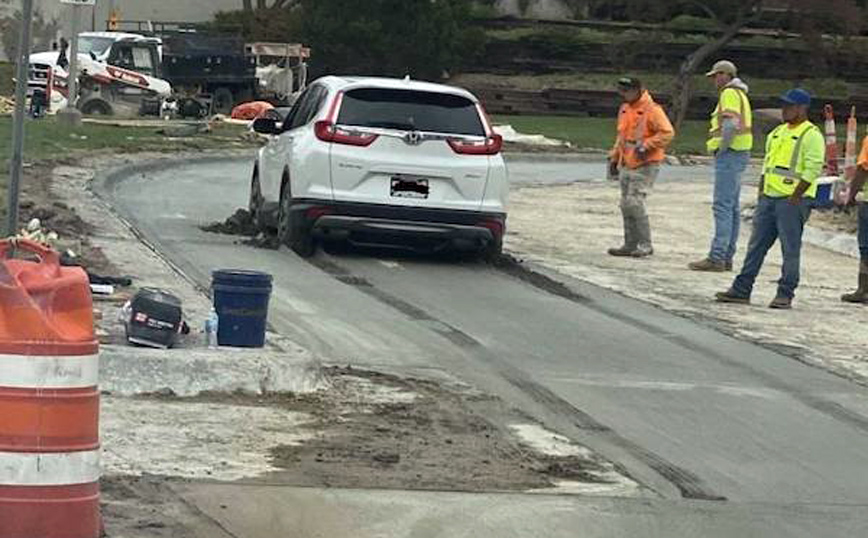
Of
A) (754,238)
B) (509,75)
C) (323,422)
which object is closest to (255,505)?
(323,422)

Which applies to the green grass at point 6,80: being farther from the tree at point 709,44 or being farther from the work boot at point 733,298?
the work boot at point 733,298

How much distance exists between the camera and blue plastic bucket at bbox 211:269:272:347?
33.2ft

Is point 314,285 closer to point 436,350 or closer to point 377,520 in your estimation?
point 436,350

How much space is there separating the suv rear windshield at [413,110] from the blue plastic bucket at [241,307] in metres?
6.91

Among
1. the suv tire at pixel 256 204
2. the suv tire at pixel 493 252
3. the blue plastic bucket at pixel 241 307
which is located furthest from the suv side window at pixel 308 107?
the blue plastic bucket at pixel 241 307

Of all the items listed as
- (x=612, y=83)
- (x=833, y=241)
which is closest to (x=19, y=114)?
(x=833, y=241)

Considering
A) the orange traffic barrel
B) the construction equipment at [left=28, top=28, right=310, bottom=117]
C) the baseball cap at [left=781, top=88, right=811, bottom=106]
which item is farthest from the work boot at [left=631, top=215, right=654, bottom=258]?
the construction equipment at [left=28, top=28, right=310, bottom=117]

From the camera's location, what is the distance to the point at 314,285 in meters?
15.2

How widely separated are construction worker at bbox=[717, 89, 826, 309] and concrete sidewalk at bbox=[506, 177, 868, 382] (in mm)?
247

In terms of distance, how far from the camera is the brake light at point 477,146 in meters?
17.0

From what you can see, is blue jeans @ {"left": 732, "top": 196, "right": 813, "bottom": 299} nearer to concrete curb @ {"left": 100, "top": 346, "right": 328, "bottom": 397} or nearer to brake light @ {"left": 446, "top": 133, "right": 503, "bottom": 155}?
brake light @ {"left": 446, "top": 133, "right": 503, "bottom": 155}

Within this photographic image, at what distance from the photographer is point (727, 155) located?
59.9 ft

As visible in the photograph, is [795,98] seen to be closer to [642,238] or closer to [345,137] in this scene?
[642,238]

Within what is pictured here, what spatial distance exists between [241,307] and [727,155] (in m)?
9.10
